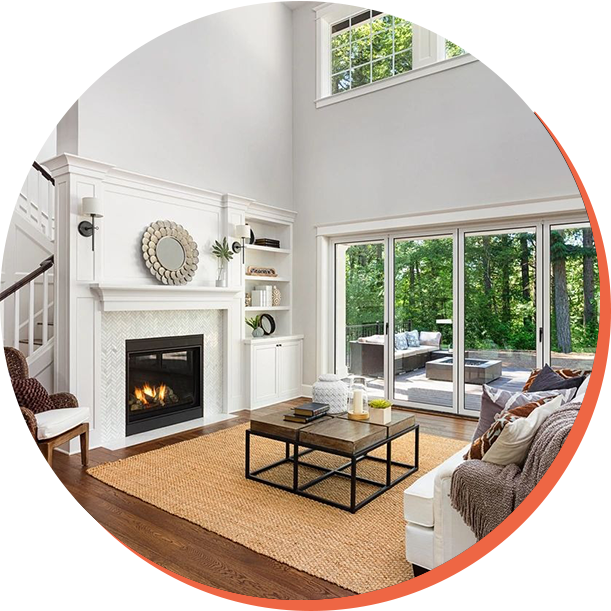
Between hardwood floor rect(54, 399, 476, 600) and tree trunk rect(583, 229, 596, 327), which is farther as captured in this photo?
tree trunk rect(583, 229, 596, 327)

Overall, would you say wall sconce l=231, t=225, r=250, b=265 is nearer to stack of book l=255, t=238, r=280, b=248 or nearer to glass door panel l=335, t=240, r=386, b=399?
stack of book l=255, t=238, r=280, b=248

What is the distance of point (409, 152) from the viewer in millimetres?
5516

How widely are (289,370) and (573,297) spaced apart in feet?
10.5

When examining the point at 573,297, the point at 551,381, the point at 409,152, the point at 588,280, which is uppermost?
the point at 409,152

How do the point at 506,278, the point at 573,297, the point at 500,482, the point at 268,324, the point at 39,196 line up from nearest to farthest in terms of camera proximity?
the point at 500,482 → the point at 573,297 → the point at 506,278 → the point at 39,196 → the point at 268,324

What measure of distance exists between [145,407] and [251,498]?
2013mm

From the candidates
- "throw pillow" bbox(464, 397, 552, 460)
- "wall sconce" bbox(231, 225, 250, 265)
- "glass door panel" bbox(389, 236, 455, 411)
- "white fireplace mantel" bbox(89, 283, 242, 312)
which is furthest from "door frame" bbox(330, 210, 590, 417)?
"throw pillow" bbox(464, 397, 552, 460)

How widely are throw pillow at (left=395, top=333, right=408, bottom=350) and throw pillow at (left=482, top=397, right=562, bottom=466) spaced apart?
3540 mm

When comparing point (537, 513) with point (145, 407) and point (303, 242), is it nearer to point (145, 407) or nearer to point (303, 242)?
point (145, 407)

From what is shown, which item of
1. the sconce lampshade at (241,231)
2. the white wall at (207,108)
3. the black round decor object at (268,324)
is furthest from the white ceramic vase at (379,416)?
the white wall at (207,108)

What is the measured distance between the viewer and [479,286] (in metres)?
5.22

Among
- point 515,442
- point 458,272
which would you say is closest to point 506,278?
point 458,272

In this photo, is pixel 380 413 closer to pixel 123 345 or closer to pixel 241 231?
pixel 123 345

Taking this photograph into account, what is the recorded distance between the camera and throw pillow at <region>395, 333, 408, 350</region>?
5.71m
